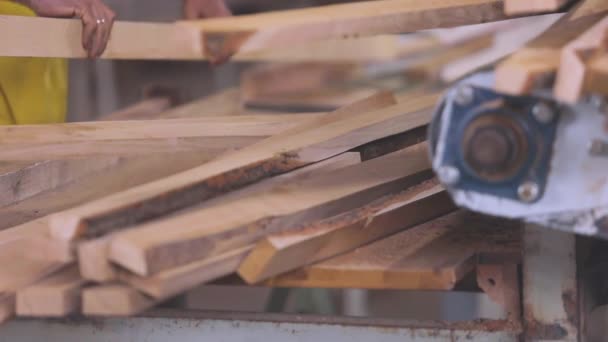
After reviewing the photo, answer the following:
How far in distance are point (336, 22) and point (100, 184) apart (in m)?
0.42

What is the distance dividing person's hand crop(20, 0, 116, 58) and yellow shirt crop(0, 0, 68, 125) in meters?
0.12

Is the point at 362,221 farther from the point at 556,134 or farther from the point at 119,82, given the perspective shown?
the point at 119,82

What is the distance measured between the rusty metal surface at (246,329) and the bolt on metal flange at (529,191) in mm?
228

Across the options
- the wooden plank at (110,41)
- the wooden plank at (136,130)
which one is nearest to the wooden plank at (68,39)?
the wooden plank at (110,41)

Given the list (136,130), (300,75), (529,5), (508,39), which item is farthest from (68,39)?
(300,75)

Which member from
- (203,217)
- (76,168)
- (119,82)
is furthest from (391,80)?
(203,217)

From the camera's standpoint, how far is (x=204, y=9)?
6.50 ft

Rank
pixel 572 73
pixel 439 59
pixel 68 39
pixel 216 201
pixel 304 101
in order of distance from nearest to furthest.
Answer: pixel 572 73
pixel 216 201
pixel 68 39
pixel 304 101
pixel 439 59

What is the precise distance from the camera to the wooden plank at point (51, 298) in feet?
2.75

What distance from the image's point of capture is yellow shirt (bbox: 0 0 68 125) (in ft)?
4.75

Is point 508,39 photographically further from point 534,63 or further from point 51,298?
point 51,298

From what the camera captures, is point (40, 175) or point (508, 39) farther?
point (508, 39)

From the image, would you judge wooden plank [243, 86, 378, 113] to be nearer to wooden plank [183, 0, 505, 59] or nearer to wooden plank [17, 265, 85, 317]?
wooden plank [183, 0, 505, 59]

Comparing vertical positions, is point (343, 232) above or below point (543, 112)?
below
